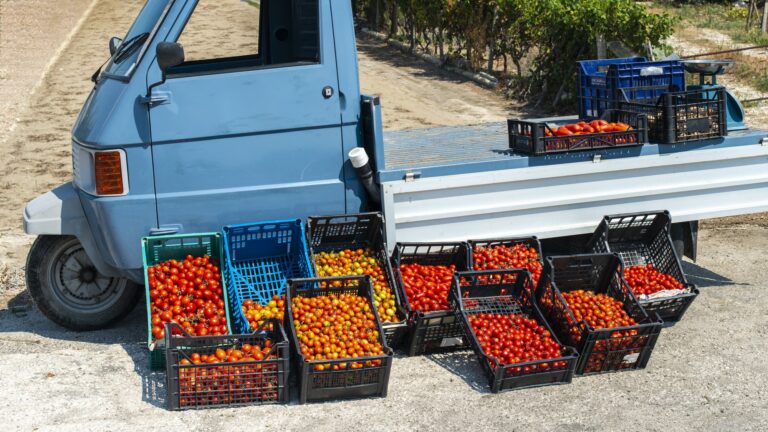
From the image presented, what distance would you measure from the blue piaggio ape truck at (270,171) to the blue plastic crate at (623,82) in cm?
78

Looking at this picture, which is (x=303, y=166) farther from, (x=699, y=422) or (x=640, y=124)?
(x=699, y=422)

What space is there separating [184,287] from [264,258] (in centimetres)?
64

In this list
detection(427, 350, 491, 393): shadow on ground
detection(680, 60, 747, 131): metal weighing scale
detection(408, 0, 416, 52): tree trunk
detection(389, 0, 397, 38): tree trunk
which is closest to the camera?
detection(427, 350, 491, 393): shadow on ground

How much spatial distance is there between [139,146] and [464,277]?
2321mm

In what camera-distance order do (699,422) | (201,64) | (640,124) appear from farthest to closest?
1. (201,64)
2. (640,124)
3. (699,422)

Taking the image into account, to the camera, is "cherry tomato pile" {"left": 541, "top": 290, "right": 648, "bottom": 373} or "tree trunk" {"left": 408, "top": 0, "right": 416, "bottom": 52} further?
"tree trunk" {"left": 408, "top": 0, "right": 416, "bottom": 52}

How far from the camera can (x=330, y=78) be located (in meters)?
6.38

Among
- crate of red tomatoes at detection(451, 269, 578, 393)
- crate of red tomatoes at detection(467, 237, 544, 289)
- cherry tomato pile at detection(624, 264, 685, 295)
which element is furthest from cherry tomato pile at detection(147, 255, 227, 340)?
cherry tomato pile at detection(624, 264, 685, 295)

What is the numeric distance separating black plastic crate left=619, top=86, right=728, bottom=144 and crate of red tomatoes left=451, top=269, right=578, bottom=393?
1572 mm

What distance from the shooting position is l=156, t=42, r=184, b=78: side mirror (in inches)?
230

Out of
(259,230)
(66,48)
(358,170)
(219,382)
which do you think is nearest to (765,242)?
(358,170)

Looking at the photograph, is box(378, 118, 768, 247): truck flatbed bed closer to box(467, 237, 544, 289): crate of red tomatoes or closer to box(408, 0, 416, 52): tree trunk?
box(467, 237, 544, 289): crate of red tomatoes

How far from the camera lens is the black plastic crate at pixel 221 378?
5.55 metres

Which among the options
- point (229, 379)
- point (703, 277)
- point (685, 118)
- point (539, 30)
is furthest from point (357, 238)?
point (539, 30)
